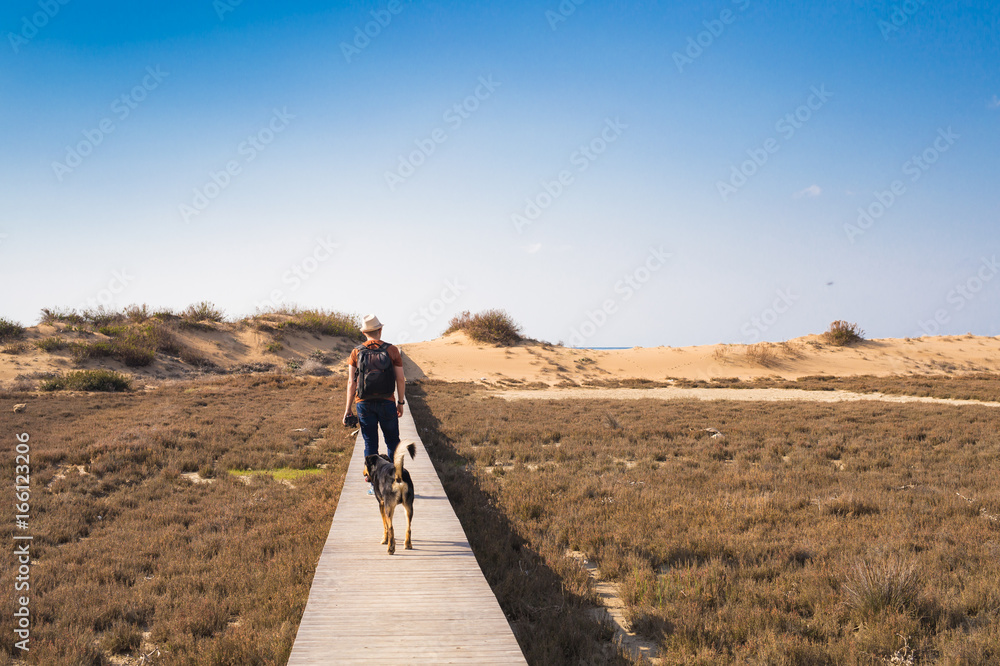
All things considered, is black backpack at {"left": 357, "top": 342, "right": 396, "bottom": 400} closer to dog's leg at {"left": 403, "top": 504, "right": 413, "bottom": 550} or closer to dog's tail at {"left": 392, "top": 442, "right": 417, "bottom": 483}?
dog's tail at {"left": 392, "top": 442, "right": 417, "bottom": 483}

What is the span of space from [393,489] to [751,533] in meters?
4.22

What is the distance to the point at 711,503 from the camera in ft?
25.2

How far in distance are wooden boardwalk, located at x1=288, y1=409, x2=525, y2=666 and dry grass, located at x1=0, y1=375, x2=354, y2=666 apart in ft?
1.18

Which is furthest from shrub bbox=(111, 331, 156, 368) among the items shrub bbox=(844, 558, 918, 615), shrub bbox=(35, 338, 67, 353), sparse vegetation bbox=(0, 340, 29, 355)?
shrub bbox=(844, 558, 918, 615)

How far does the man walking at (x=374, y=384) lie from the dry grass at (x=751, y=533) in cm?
167

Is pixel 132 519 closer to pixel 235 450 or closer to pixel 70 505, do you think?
pixel 70 505

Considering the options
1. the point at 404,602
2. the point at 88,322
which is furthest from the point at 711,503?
the point at 88,322

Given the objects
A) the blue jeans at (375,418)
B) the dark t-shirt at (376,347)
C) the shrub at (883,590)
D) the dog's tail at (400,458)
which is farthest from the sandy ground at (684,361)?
the shrub at (883,590)

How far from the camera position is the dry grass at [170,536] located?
4262 millimetres

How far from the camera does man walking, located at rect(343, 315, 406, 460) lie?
6.41 meters

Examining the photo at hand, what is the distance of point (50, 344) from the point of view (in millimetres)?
24703

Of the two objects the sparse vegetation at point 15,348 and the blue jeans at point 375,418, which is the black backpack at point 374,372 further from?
the sparse vegetation at point 15,348

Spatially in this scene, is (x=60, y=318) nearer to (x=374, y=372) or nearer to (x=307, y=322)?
→ (x=307, y=322)

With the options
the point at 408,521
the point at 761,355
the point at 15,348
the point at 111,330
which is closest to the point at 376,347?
the point at 408,521
